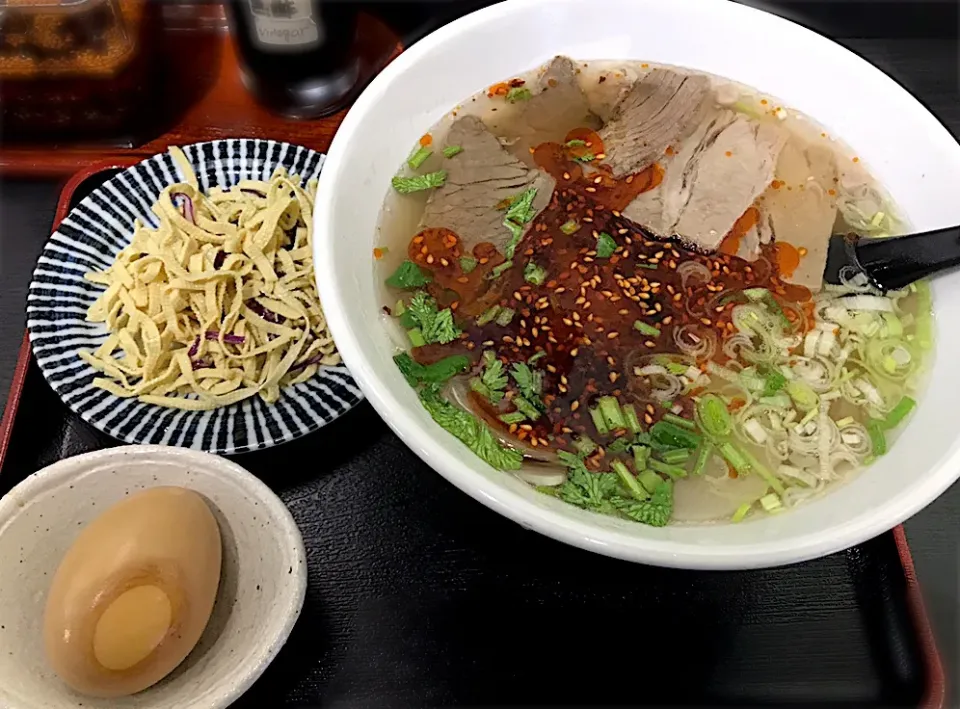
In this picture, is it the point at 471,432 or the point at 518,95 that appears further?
the point at 518,95

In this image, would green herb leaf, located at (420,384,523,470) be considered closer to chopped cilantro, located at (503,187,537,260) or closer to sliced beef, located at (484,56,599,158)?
chopped cilantro, located at (503,187,537,260)

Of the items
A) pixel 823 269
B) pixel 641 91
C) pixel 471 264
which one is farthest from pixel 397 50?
pixel 823 269

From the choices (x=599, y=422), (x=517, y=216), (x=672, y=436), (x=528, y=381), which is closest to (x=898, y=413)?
(x=672, y=436)

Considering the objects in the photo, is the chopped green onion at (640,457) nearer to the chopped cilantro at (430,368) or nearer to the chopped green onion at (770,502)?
the chopped green onion at (770,502)

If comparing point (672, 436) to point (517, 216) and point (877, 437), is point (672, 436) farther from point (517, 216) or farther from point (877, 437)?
point (517, 216)

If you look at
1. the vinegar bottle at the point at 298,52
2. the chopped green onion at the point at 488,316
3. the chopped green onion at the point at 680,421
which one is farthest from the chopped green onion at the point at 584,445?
the vinegar bottle at the point at 298,52

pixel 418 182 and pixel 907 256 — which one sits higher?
pixel 907 256

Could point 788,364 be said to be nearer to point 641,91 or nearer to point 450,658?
point 641,91
